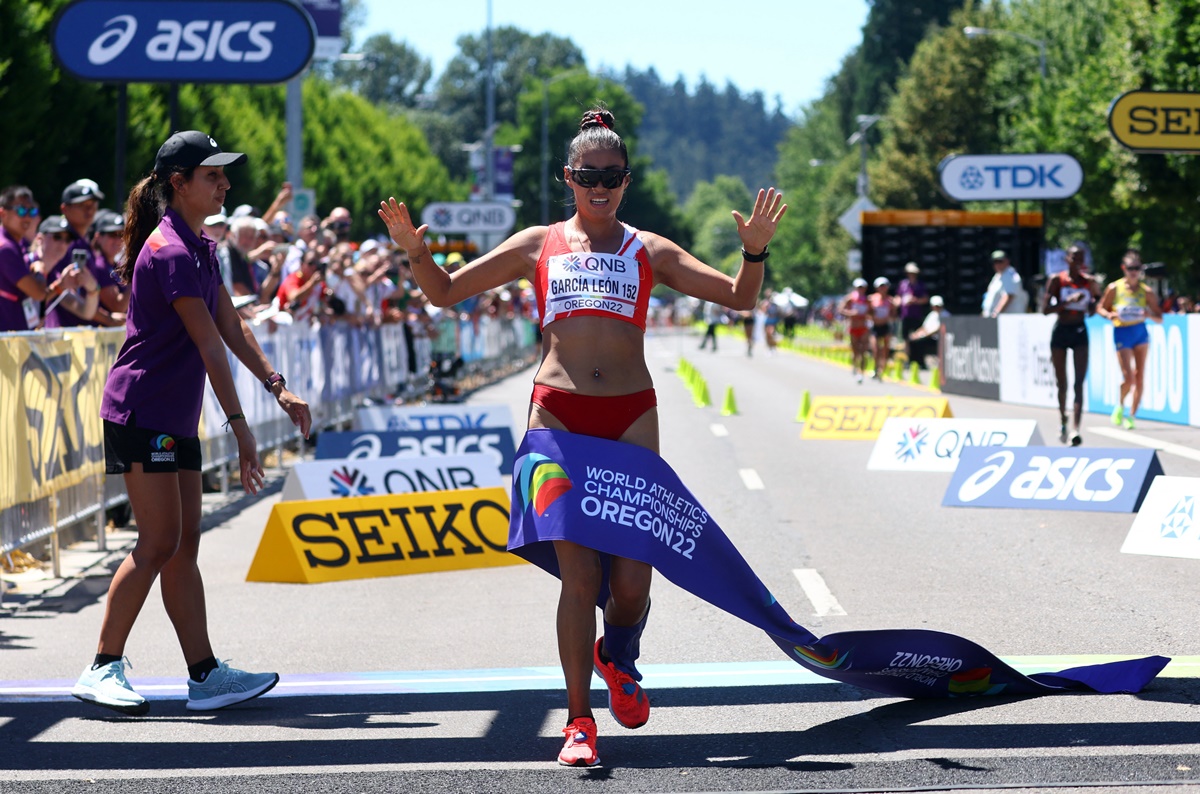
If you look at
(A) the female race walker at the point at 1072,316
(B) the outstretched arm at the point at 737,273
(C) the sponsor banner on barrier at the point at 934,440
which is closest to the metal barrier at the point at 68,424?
(B) the outstretched arm at the point at 737,273

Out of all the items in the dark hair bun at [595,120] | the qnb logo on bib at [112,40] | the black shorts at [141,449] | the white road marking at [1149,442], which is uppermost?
the qnb logo on bib at [112,40]

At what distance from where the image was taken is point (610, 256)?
5.60 m

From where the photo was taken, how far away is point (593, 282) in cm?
555

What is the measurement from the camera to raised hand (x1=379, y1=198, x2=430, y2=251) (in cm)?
555

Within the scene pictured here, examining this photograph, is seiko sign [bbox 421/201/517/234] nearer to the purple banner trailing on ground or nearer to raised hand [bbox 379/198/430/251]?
raised hand [bbox 379/198/430/251]

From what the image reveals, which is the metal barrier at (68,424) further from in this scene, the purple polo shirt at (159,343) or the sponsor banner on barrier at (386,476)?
the purple polo shirt at (159,343)

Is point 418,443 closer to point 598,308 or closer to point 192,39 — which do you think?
point 192,39

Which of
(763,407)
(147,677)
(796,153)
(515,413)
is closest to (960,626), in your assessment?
(147,677)

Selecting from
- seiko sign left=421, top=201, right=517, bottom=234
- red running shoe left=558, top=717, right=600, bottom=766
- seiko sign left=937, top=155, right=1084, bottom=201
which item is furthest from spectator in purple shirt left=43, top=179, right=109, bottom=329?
seiko sign left=421, top=201, right=517, bottom=234

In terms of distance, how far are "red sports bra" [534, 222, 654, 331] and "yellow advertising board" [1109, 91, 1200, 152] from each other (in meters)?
12.0

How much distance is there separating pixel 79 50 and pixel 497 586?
7001mm

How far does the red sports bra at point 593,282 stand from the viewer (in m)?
5.55

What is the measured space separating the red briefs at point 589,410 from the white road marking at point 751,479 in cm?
836

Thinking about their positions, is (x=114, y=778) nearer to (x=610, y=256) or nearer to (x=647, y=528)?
(x=647, y=528)
